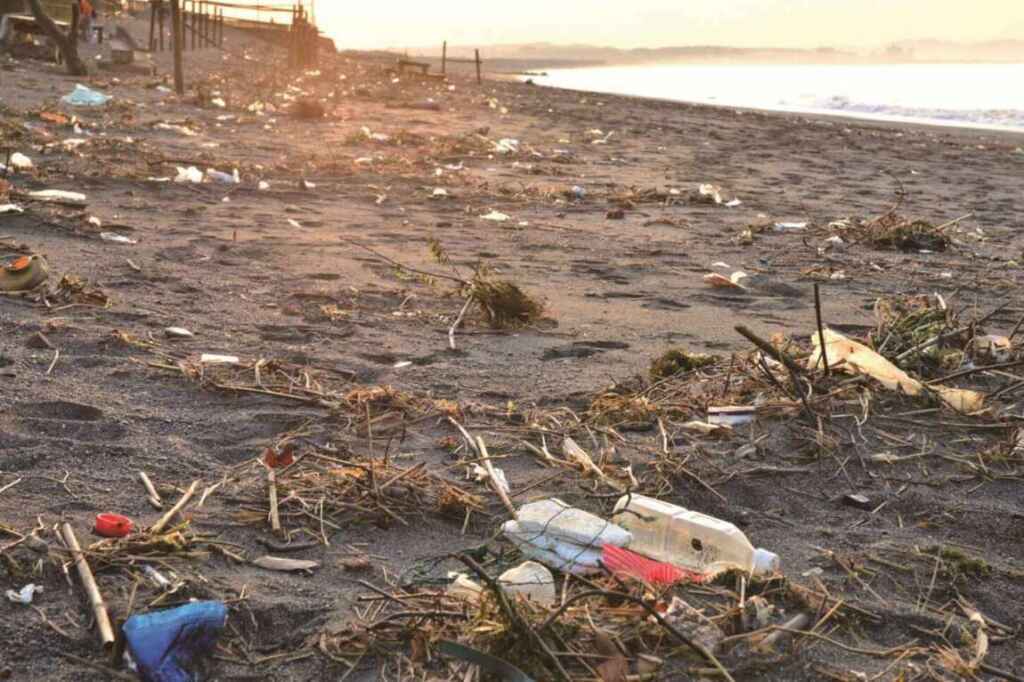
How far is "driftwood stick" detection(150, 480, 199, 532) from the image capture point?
2.11 m

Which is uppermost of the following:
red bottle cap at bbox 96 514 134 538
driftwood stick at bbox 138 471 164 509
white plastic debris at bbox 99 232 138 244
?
white plastic debris at bbox 99 232 138 244

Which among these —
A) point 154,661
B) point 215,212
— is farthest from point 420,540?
point 215,212

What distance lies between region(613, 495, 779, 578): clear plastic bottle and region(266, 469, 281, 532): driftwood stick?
80 centimetres

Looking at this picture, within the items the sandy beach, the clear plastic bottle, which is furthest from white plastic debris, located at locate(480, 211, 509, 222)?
the clear plastic bottle

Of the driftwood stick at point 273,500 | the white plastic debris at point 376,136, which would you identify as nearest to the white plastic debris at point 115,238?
the driftwood stick at point 273,500

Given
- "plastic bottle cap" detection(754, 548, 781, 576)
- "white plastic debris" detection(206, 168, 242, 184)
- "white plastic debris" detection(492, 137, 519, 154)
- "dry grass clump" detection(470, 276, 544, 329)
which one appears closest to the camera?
"plastic bottle cap" detection(754, 548, 781, 576)

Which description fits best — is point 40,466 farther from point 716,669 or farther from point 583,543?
point 716,669

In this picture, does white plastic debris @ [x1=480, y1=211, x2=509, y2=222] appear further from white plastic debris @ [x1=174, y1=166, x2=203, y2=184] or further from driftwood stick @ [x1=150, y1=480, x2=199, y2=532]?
driftwood stick @ [x1=150, y1=480, x2=199, y2=532]

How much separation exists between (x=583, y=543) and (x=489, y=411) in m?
0.97

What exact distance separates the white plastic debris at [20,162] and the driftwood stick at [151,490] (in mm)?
4693

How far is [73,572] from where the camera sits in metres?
1.91

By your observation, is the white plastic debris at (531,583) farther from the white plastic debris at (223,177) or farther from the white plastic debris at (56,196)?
the white plastic debris at (223,177)

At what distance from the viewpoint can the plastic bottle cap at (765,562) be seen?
2.06 metres

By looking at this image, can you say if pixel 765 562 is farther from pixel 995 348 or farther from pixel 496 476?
pixel 995 348
